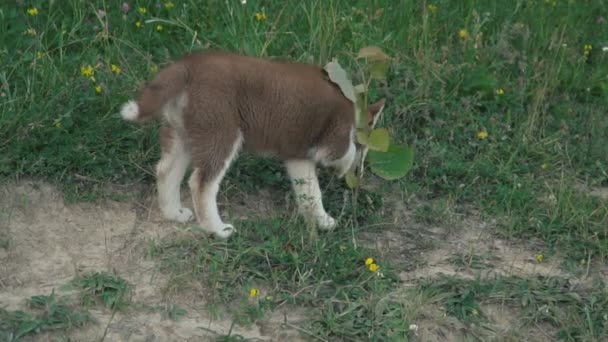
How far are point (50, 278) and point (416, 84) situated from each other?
120 inches

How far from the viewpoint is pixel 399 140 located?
6.95m

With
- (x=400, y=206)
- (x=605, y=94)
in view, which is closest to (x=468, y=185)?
(x=400, y=206)

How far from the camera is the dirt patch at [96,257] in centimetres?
503

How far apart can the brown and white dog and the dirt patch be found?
1.03 feet

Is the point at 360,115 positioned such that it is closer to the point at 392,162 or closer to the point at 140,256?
the point at 392,162

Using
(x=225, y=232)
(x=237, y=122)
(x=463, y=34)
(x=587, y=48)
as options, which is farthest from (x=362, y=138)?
(x=587, y=48)

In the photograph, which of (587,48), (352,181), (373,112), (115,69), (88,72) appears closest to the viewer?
(352,181)

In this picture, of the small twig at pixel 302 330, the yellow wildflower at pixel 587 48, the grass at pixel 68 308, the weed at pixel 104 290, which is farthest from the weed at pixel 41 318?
the yellow wildflower at pixel 587 48

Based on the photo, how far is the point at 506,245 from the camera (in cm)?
612

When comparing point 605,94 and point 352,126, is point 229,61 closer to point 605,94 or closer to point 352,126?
point 352,126

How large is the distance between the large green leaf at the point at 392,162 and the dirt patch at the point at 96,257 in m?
1.28

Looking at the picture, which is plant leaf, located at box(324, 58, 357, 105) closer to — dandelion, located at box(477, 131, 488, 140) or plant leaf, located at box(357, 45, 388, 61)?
plant leaf, located at box(357, 45, 388, 61)

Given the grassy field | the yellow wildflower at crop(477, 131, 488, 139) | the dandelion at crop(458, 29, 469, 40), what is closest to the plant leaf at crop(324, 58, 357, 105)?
the grassy field

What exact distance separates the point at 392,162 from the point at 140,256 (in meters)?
1.64
